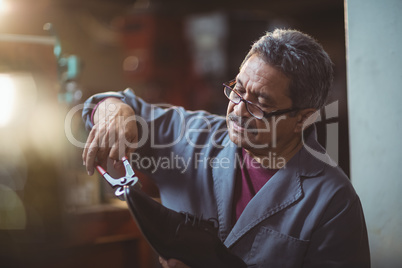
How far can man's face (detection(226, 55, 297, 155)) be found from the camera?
0.67 m

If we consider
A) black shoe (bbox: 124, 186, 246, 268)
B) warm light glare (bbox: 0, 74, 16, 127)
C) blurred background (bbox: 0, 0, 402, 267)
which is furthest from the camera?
warm light glare (bbox: 0, 74, 16, 127)

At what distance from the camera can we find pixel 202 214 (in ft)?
2.51

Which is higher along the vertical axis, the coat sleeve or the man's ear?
the man's ear

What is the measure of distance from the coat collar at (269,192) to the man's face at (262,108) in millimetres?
50

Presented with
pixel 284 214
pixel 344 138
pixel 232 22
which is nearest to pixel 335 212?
pixel 284 214

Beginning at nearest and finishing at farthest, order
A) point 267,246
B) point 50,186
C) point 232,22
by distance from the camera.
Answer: point 267,246 → point 50,186 → point 232,22

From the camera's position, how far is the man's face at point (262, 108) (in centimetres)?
67

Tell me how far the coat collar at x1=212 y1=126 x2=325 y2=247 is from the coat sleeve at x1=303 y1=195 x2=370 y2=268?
8 cm

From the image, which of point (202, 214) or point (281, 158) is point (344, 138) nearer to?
point (281, 158)

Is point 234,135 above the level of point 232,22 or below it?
below

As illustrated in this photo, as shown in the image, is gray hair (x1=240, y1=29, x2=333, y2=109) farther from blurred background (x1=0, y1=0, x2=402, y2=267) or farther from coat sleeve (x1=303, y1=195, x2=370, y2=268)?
coat sleeve (x1=303, y1=195, x2=370, y2=268)

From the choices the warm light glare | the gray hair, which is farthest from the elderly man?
Answer: the warm light glare

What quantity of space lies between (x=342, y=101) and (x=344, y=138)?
0.29 ft

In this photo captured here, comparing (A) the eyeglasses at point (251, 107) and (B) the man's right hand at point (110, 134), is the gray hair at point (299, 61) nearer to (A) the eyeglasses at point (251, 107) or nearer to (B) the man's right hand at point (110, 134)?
(A) the eyeglasses at point (251, 107)
